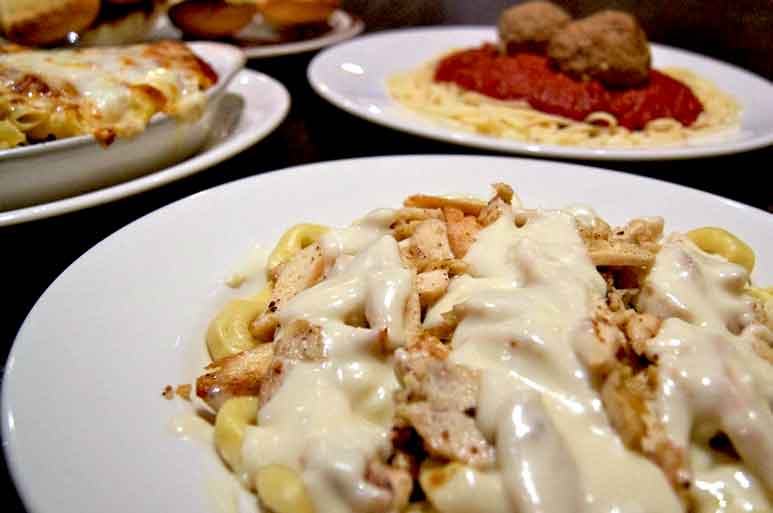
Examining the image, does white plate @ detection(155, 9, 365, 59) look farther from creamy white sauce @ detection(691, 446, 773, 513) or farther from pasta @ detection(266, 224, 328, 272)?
creamy white sauce @ detection(691, 446, 773, 513)

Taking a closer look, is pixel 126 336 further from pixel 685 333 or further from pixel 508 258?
pixel 685 333

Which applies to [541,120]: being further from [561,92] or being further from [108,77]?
[108,77]

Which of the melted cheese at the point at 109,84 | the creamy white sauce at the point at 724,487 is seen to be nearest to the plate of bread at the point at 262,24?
the melted cheese at the point at 109,84

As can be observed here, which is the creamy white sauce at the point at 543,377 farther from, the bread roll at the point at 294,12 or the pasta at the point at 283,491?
the bread roll at the point at 294,12

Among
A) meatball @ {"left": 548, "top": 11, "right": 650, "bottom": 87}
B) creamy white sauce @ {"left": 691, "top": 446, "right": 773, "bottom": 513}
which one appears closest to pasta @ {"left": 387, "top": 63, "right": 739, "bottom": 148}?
meatball @ {"left": 548, "top": 11, "right": 650, "bottom": 87}

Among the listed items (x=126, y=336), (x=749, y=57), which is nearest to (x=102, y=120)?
(x=126, y=336)

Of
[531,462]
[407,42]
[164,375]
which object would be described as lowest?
[407,42]
